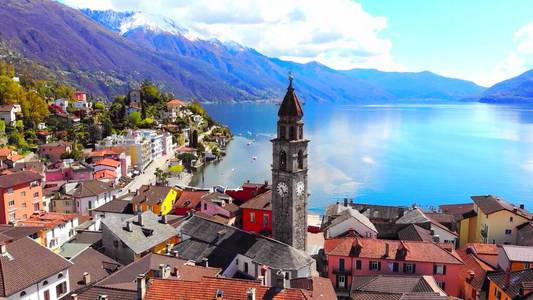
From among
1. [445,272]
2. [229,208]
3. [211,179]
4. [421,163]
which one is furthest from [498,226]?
[421,163]

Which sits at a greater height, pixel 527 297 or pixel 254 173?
pixel 527 297

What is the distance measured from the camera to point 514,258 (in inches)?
1251

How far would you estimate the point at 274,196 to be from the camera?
34.2 m

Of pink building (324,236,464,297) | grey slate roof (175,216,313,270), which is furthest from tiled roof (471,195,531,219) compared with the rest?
grey slate roof (175,216,313,270)

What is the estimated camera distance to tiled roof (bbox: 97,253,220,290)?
23906mm

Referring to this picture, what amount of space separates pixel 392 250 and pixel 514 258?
8.59 m

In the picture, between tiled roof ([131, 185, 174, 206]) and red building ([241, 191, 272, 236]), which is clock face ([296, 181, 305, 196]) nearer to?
red building ([241, 191, 272, 236])

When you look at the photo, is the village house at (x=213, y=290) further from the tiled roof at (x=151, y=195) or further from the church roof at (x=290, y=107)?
the tiled roof at (x=151, y=195)

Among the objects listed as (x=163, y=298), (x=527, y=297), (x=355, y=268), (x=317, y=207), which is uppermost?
(x=163, y=298)

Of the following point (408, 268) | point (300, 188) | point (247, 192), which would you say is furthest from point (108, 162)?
point (408, 268)

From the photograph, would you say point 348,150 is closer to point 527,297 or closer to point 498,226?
point 498,226

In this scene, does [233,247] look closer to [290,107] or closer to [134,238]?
[134,238]

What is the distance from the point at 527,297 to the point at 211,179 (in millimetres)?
78947

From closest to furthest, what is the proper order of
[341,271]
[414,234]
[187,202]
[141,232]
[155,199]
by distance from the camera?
[341,271] < [141,232] < [414,234] < [155,199] < [187,202]
